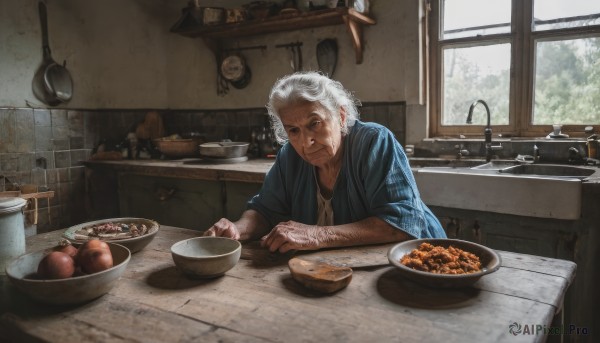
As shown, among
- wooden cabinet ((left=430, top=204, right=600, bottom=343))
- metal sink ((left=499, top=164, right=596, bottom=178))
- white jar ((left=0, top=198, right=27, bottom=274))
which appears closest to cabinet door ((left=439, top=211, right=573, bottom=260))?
wooden cabinet ((left=430, top=204, right=600, bottom=343))

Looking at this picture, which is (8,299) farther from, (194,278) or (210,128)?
(210,128)

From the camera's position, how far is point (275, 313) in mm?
980

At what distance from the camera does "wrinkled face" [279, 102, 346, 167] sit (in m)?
1.65

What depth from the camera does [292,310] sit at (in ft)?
3.26

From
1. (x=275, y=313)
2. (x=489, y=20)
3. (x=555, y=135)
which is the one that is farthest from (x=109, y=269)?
(x=489, y=20)

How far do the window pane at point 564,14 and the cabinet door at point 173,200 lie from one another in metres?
2.44

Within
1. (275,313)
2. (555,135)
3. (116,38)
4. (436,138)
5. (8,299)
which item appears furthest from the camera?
(116,38)

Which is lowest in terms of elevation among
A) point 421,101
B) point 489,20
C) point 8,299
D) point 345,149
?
point 8,299

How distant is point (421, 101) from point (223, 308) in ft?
8.24

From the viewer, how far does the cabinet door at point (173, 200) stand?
10.5 feet

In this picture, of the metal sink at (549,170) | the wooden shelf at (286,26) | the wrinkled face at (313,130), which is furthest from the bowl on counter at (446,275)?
the wooden shelf at (286,26)

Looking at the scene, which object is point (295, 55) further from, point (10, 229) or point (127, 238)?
point (10, 229)

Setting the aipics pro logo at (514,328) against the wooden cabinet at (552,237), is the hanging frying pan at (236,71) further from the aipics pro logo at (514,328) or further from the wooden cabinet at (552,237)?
the aipics pro logo at (514,328)

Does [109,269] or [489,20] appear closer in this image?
[109,269]
